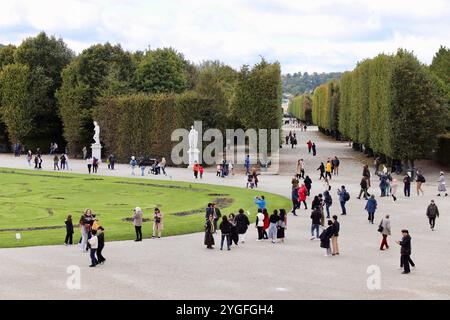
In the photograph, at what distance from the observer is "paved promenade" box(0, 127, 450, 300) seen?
54.2 feet

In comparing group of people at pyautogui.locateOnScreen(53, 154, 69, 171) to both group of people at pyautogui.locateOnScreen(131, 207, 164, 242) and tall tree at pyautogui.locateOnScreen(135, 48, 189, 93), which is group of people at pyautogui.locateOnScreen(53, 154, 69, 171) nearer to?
tall tree at pyautogui.locateOnScreen(135, 48, 189, 93)

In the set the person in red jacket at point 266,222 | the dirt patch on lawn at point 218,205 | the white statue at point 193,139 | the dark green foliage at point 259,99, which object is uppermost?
the dark green foliage at point 259,99

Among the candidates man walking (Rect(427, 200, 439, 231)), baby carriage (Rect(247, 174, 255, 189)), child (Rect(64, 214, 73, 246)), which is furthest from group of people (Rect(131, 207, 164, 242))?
baby carriage (Rect(247, 174, 255, 189))

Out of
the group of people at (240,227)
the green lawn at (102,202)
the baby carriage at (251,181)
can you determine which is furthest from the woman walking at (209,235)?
the baby carriage at (251,181)

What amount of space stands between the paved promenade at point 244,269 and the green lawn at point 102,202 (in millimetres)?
1964

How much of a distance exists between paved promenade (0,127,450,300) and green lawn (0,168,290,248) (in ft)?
6.44

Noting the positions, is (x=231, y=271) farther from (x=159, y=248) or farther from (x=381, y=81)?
(x=381, y=81)

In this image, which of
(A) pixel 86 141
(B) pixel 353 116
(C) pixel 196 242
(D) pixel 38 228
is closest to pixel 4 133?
(A) pixel 86 141

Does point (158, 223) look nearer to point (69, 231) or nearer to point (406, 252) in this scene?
point (69, 231)

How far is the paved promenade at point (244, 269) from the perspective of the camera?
16516mm

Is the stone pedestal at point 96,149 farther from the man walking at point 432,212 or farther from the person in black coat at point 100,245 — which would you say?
the person in black coat at point 100,245

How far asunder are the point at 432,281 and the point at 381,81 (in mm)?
39265

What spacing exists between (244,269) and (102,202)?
57.5 ft

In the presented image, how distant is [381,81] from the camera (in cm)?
5497
